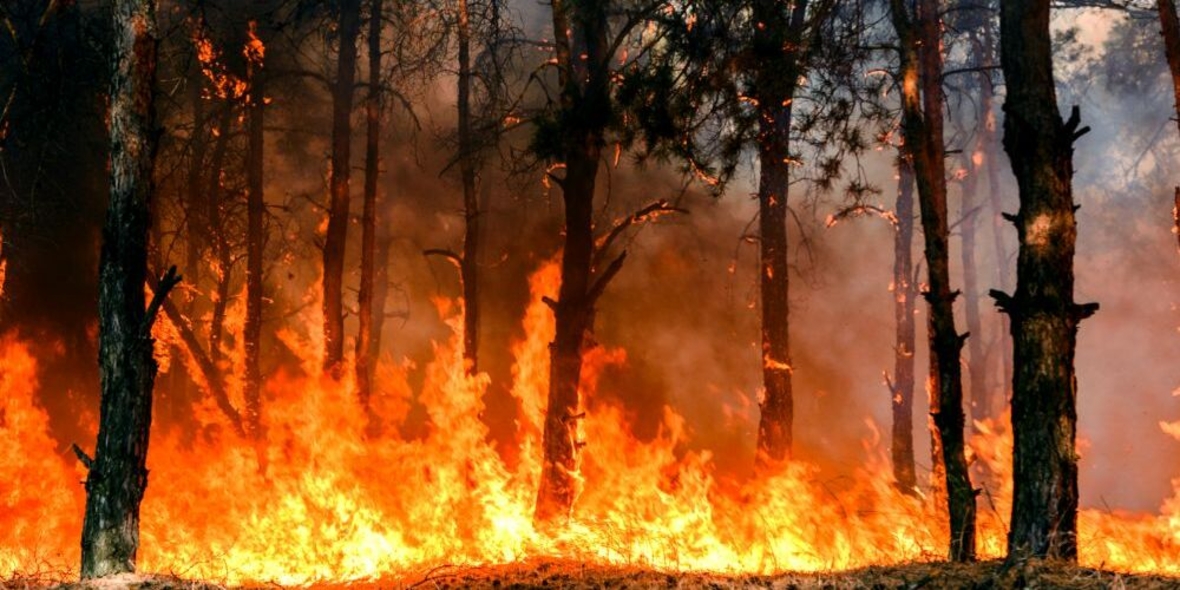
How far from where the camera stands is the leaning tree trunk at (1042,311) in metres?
7.48

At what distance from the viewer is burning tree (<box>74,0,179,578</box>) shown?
738cm

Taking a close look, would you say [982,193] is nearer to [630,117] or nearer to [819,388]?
[819,388]

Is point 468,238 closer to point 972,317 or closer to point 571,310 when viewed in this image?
point 571,310

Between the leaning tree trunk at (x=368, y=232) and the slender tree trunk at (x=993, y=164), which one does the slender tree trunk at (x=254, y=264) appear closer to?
the leaning tree trunk at (x=368, y=232)

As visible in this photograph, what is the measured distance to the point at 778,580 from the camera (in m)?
6.73

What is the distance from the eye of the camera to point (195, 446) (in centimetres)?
1928

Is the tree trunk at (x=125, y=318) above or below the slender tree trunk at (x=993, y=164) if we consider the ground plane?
below

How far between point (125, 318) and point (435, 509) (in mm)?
6064

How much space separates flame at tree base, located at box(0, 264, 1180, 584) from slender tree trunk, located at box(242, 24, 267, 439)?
568 millimetres

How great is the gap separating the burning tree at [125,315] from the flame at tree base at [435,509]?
0.78 meters

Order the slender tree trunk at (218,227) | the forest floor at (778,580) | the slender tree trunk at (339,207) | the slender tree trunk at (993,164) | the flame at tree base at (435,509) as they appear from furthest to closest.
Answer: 1. the slender tree trunk at (993,164)
2. the slender tree trunk at (218,227)
3. the slender tree trunk at (339,207)
4. the flame at tree base at (435,509)
5. the forest floor at (778,580)

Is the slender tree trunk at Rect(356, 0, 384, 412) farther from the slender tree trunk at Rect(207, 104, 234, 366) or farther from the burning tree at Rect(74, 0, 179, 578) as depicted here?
the burning tree at Rect(74, 0, 179, 578)

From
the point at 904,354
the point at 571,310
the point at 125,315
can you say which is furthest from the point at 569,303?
the point at 904,354

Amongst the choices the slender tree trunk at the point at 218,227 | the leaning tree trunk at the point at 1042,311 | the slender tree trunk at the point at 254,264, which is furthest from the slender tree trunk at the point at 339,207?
the leaning tree trunk at the point at 1042,311
